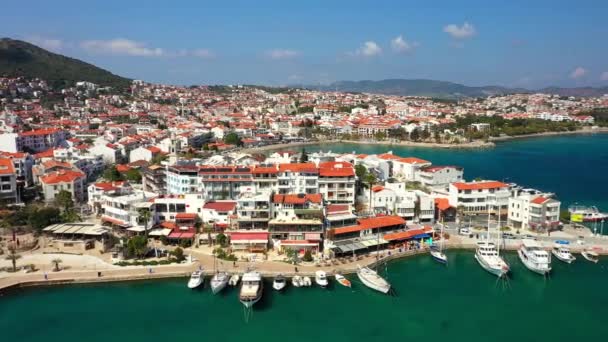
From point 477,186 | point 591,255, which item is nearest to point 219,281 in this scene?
point 477,186

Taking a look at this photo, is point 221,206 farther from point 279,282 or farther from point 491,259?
point 491,259

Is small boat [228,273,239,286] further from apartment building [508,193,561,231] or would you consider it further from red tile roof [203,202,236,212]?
apartment building [508,193,561,231]

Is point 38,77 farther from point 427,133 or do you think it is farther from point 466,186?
point 466,186

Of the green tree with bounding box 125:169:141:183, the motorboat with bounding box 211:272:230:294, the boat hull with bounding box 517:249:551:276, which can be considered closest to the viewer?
the motorboat with bounding box 211:272:230:294

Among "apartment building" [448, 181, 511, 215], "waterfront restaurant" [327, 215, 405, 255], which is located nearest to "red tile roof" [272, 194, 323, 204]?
"waterfront restaurant" [327, 215, 405, 255]

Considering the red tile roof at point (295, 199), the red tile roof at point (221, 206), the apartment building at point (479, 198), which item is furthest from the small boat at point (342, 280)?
the apartment building at point (479, 198)

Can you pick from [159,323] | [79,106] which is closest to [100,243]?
[159,323]
